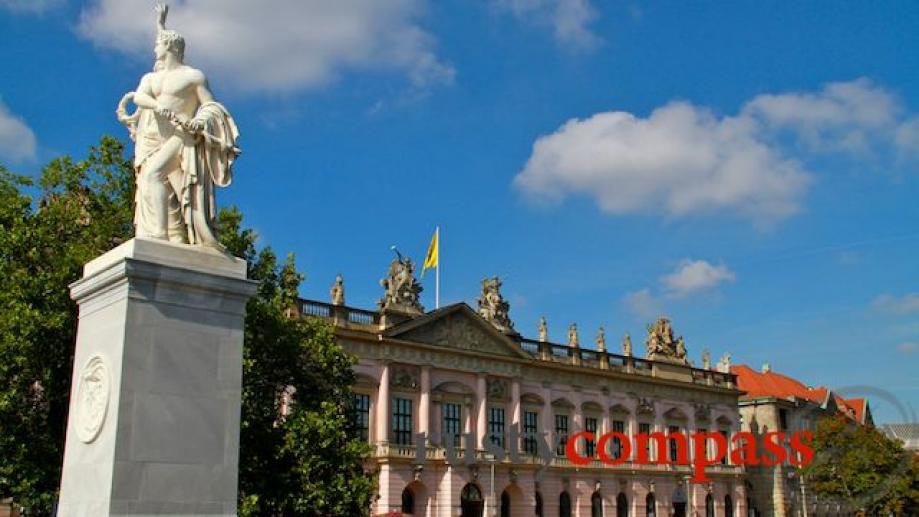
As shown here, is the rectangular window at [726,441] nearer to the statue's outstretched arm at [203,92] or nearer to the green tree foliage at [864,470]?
the green tree foliage at [864,470]

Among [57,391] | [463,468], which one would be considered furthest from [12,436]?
[463,468]

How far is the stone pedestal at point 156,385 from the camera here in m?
9.64

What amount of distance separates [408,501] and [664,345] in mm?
24750

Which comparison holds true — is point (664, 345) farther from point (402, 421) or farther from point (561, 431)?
point (402, 421)

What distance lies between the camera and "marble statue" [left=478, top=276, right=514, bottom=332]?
179ft

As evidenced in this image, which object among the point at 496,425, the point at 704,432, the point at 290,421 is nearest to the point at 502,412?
the point at 496,425

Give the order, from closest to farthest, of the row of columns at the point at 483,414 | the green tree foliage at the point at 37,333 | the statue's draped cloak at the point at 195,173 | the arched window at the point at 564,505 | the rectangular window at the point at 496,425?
the statue's draped cloak at the point at 195,173
the green tree foliage at the point at 37,333
the row of columns at the point at 483,414
the rectangular window at the point at 496,425
the arched window at the point at 564,505

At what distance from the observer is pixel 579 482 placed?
181 feet

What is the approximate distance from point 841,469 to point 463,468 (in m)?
20.2

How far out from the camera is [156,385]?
9914 mm

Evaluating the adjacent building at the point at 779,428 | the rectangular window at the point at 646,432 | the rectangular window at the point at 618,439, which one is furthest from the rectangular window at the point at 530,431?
the adjacent building at the point at 779,428

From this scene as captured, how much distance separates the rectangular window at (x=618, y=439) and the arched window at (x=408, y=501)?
15399mm

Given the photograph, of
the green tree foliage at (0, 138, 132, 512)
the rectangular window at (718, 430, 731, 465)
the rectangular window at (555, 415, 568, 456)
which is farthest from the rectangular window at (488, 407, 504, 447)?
the green tree foliage at (0, 138, 132, 512)

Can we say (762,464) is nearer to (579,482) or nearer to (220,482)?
(579,482)
